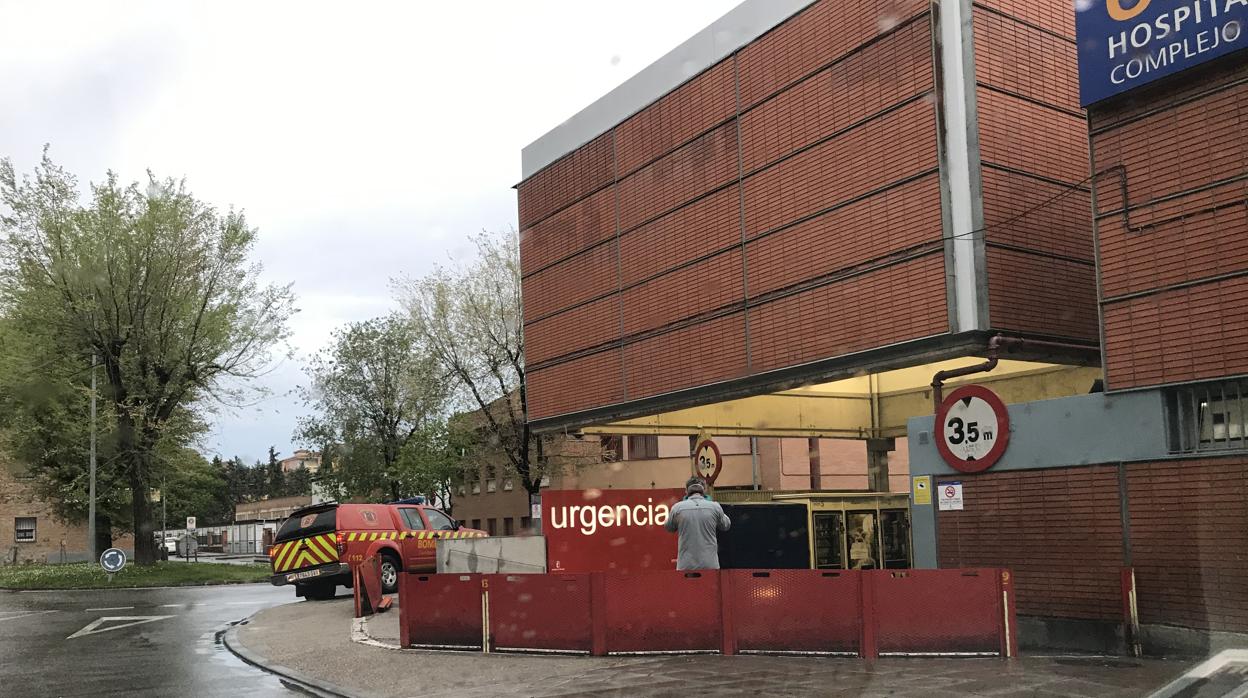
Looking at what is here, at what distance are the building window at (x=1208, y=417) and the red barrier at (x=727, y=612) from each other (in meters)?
2.36

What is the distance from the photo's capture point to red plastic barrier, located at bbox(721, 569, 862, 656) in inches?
432

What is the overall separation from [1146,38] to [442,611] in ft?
31.5

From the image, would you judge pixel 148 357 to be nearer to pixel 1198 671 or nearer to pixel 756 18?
pixel 756 18

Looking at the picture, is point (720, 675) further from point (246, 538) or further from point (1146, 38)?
point (246, 538)

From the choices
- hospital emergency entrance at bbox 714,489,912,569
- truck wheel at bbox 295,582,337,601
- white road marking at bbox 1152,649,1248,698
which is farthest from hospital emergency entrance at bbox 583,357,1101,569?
truck wheel at bbox 295,582,337,601

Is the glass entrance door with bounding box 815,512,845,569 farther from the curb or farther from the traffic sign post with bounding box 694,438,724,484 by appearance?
the curb

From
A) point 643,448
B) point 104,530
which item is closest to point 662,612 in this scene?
point 643,448

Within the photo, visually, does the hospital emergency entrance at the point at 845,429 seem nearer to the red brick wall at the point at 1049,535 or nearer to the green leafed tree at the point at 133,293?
the red brick wall at the point at 1049,535

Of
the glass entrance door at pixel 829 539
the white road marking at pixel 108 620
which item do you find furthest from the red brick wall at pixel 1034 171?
the white road marking at pixel 108 620

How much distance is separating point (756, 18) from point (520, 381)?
915 inches

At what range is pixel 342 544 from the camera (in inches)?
866

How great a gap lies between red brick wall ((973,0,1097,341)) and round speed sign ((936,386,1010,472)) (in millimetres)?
2078

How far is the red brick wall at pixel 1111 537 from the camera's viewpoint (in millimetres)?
10648

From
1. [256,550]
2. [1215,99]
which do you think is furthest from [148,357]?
[256,550]
